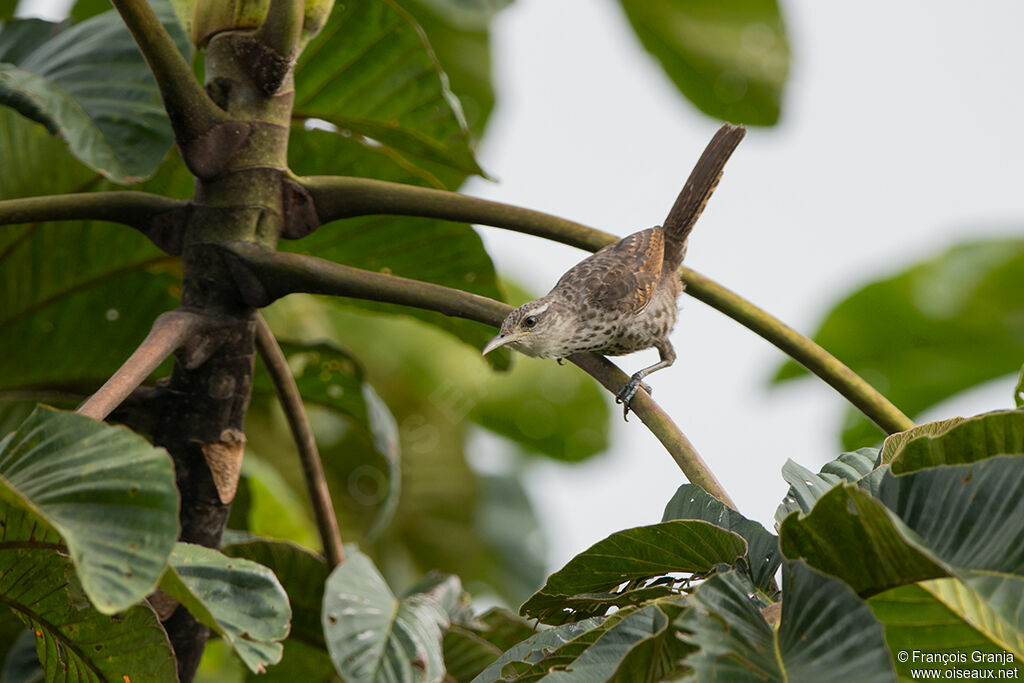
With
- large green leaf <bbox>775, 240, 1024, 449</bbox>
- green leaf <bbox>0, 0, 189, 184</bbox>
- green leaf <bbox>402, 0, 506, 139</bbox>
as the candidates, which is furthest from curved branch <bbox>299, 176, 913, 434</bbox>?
large green leaf <bbox>775, 240, 1024, 449</bbox>

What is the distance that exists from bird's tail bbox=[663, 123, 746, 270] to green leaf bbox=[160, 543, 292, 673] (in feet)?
4.64

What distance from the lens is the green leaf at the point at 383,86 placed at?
80.0 inches

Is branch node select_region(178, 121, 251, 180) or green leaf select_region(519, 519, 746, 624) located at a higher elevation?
branch node select_region(178, 121, 251, 180)

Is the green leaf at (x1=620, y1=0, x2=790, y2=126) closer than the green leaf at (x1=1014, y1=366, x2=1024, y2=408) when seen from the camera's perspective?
No

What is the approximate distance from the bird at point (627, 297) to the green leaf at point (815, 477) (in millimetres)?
664

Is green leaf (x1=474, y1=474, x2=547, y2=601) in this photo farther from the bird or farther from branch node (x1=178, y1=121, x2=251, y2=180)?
branch node (x1=178, y1=121, x2=251, y2=180)

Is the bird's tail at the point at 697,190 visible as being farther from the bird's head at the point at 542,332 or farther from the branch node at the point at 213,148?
the branch node at the point at 213,148

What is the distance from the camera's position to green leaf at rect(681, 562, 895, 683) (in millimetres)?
889

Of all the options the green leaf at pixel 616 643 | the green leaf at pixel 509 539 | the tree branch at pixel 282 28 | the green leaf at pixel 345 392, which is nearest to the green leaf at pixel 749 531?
the green leaf at pixel 616 643

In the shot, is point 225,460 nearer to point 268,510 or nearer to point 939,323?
point 268,510

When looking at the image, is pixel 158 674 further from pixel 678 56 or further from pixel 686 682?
pixel 678 56

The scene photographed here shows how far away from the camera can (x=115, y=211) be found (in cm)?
162

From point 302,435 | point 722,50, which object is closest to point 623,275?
point 302,435

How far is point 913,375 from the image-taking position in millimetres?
4102
